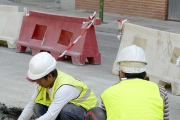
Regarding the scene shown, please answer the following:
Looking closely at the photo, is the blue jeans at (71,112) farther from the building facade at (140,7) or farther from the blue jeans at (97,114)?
the building facade at (140,7)

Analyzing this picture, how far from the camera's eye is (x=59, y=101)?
5.12m

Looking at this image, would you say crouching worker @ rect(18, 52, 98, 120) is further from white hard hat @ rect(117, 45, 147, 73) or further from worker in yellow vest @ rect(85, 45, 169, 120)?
white hard hat @ rect(117, 45, 147, 73)

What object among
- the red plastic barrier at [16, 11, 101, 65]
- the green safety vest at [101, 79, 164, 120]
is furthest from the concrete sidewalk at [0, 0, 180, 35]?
the green safety vest at [101, 79, 164, 120]

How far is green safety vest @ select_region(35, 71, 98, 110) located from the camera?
17.0 ft

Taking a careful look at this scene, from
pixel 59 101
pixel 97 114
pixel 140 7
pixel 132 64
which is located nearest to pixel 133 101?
pixel 132 64

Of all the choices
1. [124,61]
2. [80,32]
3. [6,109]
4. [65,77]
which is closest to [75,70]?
[80,32]

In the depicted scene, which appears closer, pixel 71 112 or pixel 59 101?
pixel 59 101

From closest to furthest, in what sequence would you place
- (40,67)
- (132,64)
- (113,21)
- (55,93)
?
(132,64), (40,67), (55,93), (113,21)

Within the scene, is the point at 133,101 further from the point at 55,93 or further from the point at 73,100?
the point at 73,100

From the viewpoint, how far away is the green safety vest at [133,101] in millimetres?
3648

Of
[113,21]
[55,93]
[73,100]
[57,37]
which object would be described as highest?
[55,93]

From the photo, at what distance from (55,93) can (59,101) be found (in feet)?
0.31

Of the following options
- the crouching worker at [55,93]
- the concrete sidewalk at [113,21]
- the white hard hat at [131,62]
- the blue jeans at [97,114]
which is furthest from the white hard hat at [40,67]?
the concrete sidewalk at [113,21]

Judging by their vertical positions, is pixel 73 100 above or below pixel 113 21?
above
